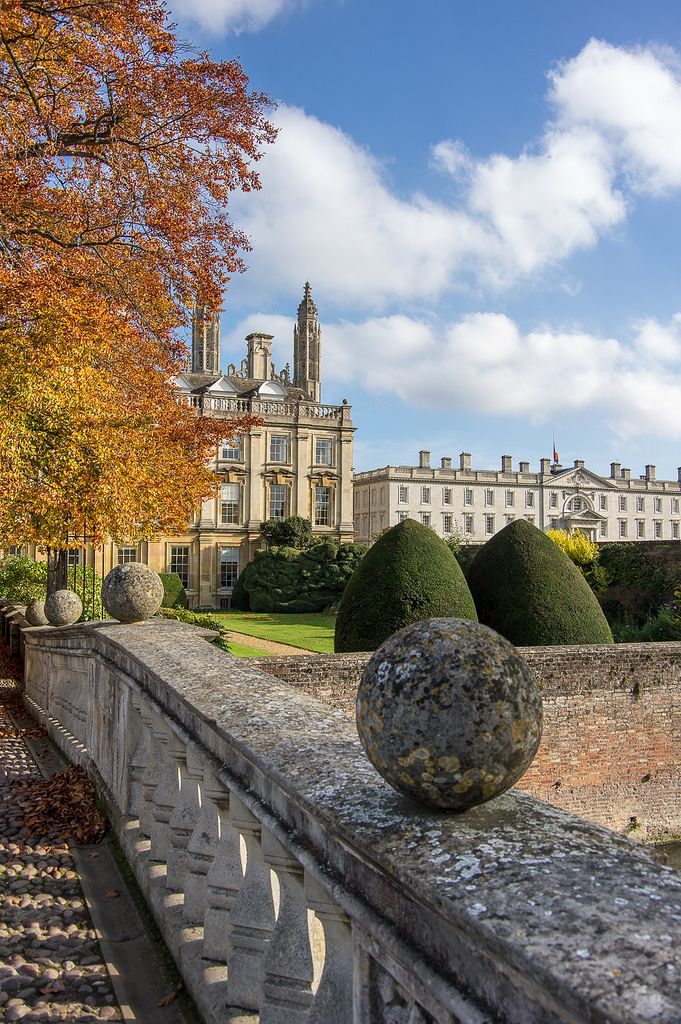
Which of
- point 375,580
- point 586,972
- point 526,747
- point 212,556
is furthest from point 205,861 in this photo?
point 212,556

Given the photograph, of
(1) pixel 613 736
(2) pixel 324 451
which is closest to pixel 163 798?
(1) pixel 613 736

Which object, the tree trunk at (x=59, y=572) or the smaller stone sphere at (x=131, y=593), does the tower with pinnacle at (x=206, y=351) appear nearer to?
the tree trunk at (x=59, y=572)

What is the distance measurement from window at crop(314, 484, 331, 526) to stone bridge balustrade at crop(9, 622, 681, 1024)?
1762 inches

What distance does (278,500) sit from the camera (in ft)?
159

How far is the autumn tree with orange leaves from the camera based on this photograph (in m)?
9.38

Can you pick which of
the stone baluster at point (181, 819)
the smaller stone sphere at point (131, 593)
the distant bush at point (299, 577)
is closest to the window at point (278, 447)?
the distant bush at point (299, 577)

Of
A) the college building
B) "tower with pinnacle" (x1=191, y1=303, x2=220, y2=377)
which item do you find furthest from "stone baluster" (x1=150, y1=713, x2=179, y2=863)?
"tower with pinnacle" (x1=191, y1=303, x2=220, y2=377)

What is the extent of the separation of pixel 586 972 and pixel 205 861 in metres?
2.36

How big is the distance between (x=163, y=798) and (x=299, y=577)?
35929mm

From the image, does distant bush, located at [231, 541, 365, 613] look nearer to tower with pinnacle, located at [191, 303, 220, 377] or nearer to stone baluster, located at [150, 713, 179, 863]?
tower with pinnacle, located at [191, 303, 220, 377]

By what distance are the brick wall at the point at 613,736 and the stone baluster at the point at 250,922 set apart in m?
9.14

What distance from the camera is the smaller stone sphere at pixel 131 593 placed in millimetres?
6617

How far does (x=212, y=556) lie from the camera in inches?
1811

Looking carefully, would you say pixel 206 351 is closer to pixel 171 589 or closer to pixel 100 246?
pixel 171 589
